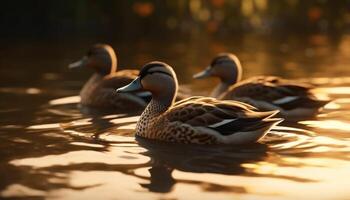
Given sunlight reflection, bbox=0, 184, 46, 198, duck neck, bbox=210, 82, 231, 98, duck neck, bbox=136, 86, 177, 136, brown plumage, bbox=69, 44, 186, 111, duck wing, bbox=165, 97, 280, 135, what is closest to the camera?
sunlight reflection, bbox=0, 184, 46, 198

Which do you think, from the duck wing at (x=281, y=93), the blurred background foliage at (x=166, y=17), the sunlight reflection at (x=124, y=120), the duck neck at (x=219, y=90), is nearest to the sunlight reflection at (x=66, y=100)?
the sunlight reflection at (x=124, y=120)

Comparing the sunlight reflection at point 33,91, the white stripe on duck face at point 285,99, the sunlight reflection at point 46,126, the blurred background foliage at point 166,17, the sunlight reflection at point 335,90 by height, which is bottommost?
the sunlight reflection at point 46,126

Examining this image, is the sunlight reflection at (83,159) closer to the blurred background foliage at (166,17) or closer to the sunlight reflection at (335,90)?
the sunlight reflection at (335,90)

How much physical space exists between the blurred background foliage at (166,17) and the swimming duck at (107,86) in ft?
30.1

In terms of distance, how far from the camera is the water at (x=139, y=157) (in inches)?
271

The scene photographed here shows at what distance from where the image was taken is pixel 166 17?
77.5 ft

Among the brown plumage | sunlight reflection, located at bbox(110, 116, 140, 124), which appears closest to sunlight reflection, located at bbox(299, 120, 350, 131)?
sunlight reflection, located at bbox(110, 116, 140, 124)

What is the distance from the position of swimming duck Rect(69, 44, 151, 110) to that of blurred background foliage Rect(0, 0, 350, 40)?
919 cm

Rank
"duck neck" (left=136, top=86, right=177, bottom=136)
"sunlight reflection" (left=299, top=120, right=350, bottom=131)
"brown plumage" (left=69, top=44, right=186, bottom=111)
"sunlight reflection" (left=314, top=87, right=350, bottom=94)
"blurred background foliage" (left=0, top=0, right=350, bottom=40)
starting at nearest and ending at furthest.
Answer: "duck neck" (left=136, top=86, right=177, bottom=136) → "sunlight reflection" (left=299, top=120, right=350, bottom=131) → "brown plumage" (left=69, top=44, right=186, bottom=111) → "sunlight reflection" (left=314, top=87, right=350, bottom=94) → "blurred background foliage" (left=0, top=0, right=350, bottom=40)

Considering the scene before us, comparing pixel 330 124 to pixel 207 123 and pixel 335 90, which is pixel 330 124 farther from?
pixel 335 90

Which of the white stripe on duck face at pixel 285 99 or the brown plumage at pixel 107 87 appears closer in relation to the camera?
the white stripe on duck face at pixel 285 99

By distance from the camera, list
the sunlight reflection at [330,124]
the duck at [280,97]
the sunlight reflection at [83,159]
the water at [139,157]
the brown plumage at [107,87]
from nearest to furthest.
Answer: the water at [139,157], the sunlight reflection at [83,159], the sunlight reflection at [330,124], the duck at [280,97], the brown plumage at [107,87]

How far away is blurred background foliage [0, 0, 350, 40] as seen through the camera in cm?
2202

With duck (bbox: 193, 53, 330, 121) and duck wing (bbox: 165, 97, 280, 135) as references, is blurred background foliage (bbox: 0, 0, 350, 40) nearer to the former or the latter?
duck (bbox: 193, 53, 330, 121)
